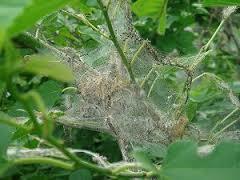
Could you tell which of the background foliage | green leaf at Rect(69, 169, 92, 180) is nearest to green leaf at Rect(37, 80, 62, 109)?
the background foliage

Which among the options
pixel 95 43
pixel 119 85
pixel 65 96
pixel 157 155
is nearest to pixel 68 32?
pixel 95 43

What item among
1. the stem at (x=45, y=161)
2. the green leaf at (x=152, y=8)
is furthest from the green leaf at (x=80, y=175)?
the green leaf at (x=152, y=8)

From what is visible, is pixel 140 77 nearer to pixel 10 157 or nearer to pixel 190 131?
pixel 190 131

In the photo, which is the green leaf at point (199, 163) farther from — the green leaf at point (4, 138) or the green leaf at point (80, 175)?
the green leaf at point (80, 175)

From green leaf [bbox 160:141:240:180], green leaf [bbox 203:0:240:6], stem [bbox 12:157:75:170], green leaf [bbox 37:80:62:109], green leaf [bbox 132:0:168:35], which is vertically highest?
stem [bbox 12:157:75:170]

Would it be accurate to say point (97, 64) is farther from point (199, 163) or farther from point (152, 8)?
point (199, 163)

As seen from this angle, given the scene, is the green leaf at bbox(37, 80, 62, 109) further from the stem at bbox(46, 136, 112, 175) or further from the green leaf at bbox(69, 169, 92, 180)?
the stem at bbox(46, 136, 112, 175)
